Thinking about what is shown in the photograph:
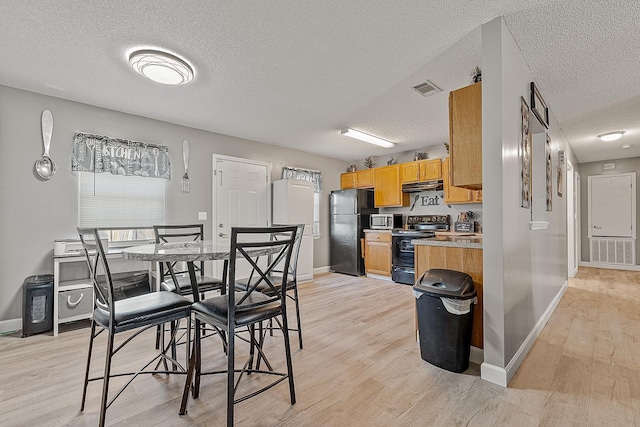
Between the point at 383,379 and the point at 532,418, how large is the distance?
85 cm

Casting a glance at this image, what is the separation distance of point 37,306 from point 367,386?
3.20 metres

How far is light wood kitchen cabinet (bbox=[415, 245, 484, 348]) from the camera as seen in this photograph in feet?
7.52

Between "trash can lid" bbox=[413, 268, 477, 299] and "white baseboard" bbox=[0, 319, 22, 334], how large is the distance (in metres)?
3.90

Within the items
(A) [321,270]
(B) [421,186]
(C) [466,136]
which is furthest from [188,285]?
(B) [421,186]

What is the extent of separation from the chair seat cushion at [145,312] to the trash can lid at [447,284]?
1666 millimetres

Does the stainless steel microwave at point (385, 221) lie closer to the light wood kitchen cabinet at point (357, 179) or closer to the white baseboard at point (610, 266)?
the light wood kitchen cabinet at point (357, 179)

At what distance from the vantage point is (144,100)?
3.37 meters

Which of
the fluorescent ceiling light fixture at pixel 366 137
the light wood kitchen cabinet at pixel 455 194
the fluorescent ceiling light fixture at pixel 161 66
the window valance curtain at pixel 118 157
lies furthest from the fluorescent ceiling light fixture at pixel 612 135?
the window valance curtain at pixel 118 157

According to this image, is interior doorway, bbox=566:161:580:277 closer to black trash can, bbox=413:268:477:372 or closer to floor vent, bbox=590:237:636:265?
floor vent, bbox=590:237:636:265

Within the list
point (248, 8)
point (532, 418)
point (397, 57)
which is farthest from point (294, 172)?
point (532, 418)

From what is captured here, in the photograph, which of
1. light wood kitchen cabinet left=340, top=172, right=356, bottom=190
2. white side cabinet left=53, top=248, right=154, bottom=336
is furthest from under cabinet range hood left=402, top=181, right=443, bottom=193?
white side cabinet left=53, top=248, right=154, bottom=336

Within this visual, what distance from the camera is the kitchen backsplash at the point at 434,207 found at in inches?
198

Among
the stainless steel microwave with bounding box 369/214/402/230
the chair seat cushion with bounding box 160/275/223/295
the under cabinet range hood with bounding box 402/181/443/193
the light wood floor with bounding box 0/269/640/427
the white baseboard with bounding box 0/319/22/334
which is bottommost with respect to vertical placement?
the light wood floor with bounding box 0/269/640/427

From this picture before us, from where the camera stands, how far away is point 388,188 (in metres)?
5.75
